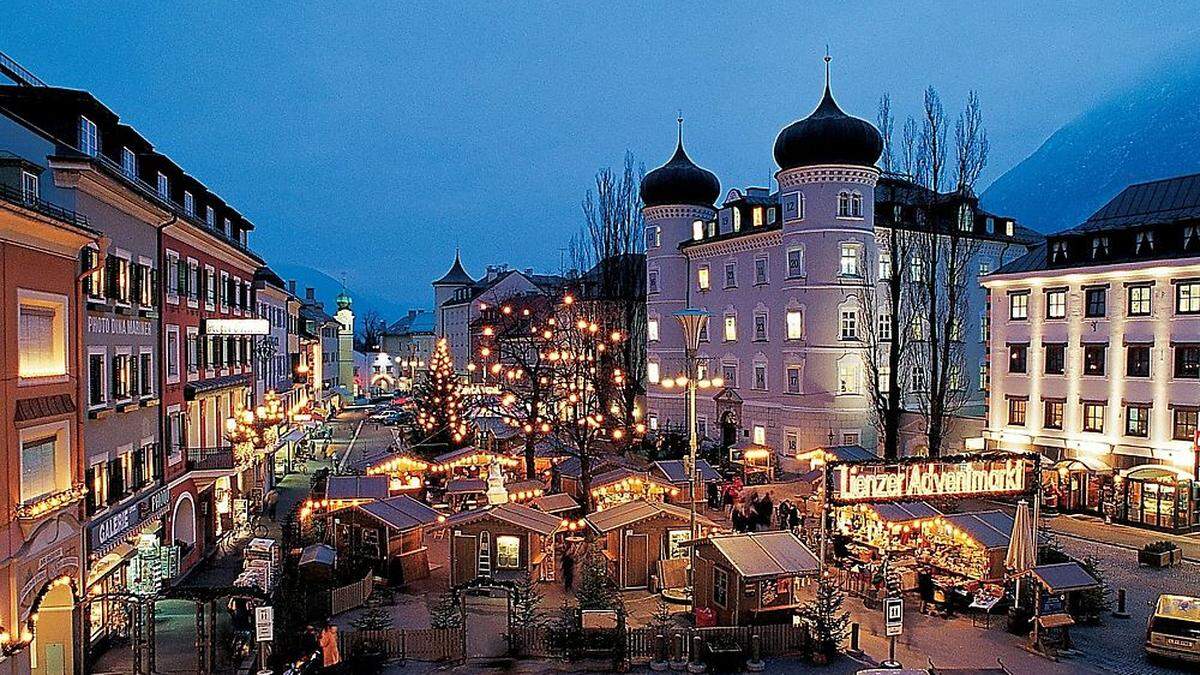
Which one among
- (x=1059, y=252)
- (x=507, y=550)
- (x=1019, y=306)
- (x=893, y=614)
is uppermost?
(x=1059, y=252)

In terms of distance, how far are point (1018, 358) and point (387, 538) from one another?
2725 cm

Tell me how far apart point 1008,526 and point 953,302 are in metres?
12.6

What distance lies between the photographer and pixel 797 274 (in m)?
45.2

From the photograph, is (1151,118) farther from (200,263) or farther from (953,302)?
(200,263)

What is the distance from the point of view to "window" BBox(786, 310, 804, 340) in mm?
45250

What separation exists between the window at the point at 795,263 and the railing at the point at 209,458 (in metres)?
28.1

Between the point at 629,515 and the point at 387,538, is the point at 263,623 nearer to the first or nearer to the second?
the point at 387,538

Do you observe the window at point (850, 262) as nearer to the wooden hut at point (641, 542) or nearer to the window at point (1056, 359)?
the window at point (1056, 359)

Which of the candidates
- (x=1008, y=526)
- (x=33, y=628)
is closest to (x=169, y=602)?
(x=33, y=628)

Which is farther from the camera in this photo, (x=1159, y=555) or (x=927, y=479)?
(x=1159, y=555)

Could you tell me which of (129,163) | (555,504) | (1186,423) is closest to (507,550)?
(555,504)

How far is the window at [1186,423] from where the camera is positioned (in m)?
31.5

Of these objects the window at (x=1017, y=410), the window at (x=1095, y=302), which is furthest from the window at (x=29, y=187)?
the window at (x=1017, y=410)

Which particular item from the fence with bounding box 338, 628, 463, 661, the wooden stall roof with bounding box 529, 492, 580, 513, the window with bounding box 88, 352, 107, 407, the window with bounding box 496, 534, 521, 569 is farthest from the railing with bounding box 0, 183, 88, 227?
the wooden stall roof with bounding box 529, 492, 580, 513
